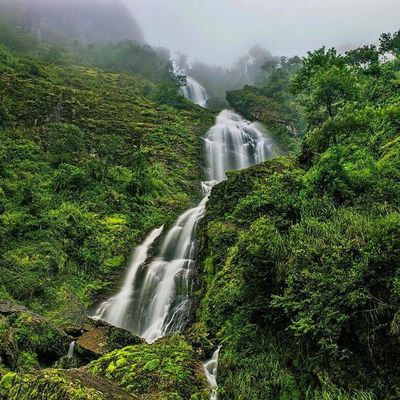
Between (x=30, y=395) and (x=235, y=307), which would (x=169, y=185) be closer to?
(x=235, y=307)

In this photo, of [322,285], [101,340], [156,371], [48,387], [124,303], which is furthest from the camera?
[124,303]

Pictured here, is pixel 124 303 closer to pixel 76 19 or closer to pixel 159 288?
pixel 159 288

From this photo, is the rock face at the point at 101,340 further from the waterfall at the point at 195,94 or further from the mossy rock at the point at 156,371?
the waterfall at the point at 195,94

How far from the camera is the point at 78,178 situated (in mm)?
24203

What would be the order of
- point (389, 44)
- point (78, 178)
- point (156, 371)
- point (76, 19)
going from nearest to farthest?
point (156, 371) → point (78, 178) → point (389, 44) → point (76, 19)

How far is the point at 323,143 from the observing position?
13.5m

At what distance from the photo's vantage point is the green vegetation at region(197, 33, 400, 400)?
18.7ft

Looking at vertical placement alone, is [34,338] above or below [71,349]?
above

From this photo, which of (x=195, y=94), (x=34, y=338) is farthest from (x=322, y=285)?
(x=195, y=94)

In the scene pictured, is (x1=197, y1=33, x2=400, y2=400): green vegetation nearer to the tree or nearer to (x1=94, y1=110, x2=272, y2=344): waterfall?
(x1=94, y1=110, x2=272, y2=344): waterfall

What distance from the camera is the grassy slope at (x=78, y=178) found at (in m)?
17.5

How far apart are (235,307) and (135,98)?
3826 cm

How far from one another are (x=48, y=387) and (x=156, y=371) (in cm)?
283

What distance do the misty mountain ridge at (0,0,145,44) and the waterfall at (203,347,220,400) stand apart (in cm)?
8560
